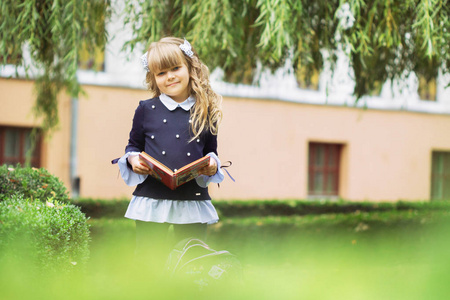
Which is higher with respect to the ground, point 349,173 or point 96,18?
point 96,18

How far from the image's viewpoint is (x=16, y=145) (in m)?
11.5

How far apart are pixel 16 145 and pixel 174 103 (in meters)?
9.56

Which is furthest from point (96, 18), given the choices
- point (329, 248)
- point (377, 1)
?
point (329, 248)

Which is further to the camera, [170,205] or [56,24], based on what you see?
[56,24]

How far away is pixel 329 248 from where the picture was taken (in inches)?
254

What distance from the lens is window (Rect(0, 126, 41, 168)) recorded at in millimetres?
11398

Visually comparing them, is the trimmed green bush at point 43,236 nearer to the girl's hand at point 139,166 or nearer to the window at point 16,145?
the girl's hand at point 139,166

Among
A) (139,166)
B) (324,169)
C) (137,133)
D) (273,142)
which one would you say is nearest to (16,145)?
(273,142)

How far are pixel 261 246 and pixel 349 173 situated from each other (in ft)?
27.3

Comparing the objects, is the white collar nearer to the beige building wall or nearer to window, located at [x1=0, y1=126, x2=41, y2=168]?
the beige building wall

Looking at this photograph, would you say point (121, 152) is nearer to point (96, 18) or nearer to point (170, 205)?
point (96, 18)

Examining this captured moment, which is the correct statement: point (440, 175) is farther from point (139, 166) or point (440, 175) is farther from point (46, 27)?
point (139, 166)

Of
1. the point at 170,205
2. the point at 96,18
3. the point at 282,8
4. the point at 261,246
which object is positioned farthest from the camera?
the point at 261,246

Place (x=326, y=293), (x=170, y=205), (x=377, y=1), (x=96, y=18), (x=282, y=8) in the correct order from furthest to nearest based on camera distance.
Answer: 1. (x=96, y=18)
2. (x=377, y=1)
3. (x=282, y=8)
4. (x=170, y=205)
5. (x=326, y=293)
